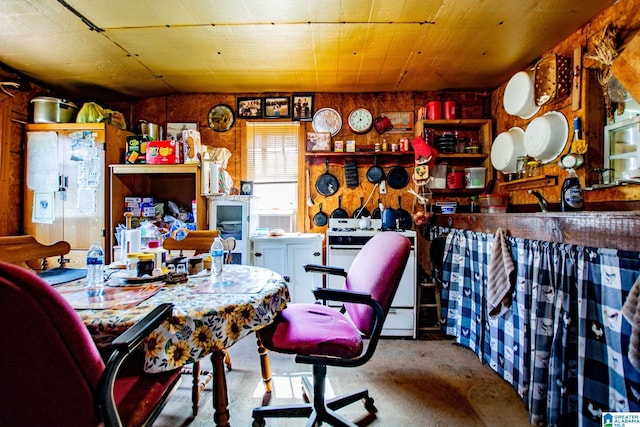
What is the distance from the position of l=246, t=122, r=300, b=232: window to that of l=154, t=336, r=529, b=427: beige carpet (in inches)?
61.5

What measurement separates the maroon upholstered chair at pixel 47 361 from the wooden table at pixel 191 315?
21 cm

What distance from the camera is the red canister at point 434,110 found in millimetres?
3346

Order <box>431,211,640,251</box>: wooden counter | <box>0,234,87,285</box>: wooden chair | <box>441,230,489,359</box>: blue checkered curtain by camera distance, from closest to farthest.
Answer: <box>431,211,640,251</box>: wooden counter < <box>0,234,87,285</box>: wooden chair < <box>441,230,489,359</box>: blue checkered curtain

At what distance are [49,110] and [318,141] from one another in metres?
2.85

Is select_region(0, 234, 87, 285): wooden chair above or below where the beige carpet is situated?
above

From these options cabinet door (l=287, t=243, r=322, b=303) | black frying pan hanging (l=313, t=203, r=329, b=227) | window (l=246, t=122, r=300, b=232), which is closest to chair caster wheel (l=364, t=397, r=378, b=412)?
cabinet door (l=287, t=243, r=322, b=303)

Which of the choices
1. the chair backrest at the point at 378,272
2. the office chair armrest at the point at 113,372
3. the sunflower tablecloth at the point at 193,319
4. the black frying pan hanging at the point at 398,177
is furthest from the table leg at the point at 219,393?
the black frying pan hanging at the point at 398,177

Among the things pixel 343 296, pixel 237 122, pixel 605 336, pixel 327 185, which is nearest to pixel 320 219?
pixel 327 185

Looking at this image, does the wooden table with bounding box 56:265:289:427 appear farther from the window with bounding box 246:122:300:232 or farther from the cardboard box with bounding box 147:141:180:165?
the window with bounding box 246:122:300:232

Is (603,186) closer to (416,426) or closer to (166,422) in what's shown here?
(416,426)

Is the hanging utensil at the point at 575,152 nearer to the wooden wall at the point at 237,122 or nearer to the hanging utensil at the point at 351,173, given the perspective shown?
the wooden wall at the point at 237,122

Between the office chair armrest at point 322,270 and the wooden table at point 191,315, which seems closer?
the wooden table at point 191,315

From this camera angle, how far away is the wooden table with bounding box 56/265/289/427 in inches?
41.8

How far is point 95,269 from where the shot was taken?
156 cm
